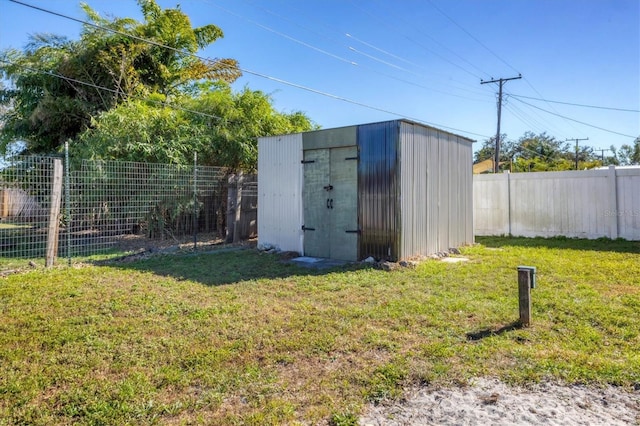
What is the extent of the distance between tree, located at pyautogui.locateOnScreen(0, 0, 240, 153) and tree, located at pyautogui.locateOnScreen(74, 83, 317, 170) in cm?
127

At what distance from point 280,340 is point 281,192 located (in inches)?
190

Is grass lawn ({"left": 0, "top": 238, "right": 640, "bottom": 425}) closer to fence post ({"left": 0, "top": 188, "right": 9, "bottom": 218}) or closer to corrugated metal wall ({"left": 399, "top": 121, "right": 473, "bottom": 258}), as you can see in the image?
corrugated metal wall ({"left": 399, "top": 121, "right": 473, "bottom": 258})

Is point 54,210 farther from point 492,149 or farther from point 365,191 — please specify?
point 492,149

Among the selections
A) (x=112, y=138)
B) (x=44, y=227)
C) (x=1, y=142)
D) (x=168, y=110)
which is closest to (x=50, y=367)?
(x=44, y=227)

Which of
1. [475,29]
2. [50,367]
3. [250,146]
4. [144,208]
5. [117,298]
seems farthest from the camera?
[475,29]

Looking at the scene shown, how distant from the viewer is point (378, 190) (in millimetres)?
6395

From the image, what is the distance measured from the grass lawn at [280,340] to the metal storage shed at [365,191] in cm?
123

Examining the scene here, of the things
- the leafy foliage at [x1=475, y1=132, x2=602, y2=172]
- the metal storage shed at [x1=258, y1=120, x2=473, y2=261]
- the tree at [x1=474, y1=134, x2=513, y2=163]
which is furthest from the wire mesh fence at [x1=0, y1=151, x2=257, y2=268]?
the tree at [x1=474, y1=134, x2=513, y2=163]

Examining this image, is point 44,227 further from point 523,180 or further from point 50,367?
point 523,180

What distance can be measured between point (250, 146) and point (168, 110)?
1.96 meters

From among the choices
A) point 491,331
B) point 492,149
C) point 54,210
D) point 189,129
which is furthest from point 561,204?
point 492,149

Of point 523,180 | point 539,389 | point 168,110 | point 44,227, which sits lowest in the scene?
point 539,389

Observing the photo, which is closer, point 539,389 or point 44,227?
point 539,389

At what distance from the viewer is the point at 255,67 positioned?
32.6 ft
